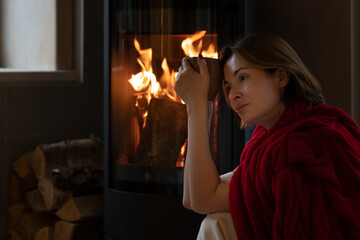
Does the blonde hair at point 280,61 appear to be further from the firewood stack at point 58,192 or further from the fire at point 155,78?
the firewood stack at point 58,192

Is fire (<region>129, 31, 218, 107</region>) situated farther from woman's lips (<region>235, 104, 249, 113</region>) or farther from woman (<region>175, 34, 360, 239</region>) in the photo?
woman's lips (<region>235, 104, 249, 113</region>)

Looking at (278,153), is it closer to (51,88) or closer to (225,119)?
(225,119)

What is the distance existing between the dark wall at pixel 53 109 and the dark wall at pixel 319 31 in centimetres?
85

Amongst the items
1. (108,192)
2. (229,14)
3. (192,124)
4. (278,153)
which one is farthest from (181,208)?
(278,153)

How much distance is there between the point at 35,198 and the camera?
8.95 ft

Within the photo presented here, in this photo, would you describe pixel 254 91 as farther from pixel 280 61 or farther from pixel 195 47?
pixel 195 47

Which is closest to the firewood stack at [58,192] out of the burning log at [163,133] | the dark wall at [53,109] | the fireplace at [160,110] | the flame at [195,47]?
the dark wall at [53,109]

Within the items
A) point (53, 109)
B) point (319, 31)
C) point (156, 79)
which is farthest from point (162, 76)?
point (53, 109)

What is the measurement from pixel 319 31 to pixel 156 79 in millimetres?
657

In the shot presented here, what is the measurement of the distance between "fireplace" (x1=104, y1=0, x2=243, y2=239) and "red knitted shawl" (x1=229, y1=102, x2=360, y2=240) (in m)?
0.98

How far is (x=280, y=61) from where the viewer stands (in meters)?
1.34

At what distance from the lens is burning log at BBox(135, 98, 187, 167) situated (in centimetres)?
227

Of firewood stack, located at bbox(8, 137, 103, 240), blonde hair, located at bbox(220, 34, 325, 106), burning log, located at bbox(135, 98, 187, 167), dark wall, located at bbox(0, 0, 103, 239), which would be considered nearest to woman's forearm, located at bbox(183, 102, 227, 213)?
blonde hair, located at bbox(220, 34, 325, 106)

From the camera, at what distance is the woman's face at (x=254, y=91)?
4.42 ft
